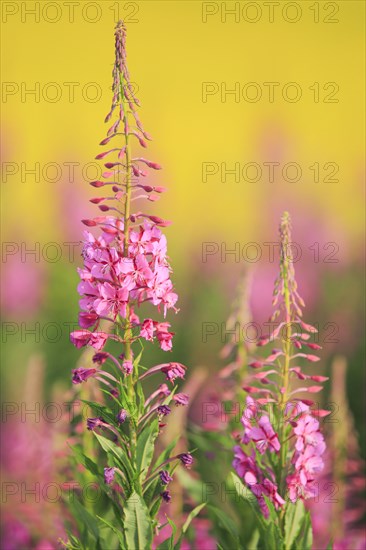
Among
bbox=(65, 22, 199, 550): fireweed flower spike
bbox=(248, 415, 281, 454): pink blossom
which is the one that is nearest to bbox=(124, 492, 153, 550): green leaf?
bbox=(65, 22, 199, 550): fireweed flower spike

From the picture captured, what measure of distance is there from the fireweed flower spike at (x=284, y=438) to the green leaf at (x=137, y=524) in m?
0.37

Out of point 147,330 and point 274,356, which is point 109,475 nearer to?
point 147,330

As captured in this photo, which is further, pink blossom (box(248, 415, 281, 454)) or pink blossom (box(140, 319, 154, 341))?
pink blossom (box(248, 415, 281, 454))

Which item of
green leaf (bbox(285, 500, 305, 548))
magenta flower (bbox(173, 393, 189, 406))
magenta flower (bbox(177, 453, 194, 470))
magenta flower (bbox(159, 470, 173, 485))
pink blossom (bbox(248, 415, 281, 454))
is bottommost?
green leaf (bbox(285, 500, 305, 548))

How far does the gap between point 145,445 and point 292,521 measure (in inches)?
24.3

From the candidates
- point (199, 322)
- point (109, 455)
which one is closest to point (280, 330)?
point (109, 455)

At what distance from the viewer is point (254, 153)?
766cm

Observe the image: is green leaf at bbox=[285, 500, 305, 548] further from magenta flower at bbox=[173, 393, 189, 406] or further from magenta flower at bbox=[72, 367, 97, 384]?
magenta flower at bbox=[72, 367, 97, 384]

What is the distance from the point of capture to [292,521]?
2863mm

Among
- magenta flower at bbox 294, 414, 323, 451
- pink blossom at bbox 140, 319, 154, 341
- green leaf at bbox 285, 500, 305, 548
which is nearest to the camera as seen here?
pink blossom at bbox 140, 319, 154, 341

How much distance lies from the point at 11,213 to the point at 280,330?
4.02 meters

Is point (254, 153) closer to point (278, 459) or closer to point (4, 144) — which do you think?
point (4, 144)

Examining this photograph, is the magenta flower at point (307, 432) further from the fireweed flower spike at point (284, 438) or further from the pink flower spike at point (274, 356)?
the pink flower spike at point (274, 356)

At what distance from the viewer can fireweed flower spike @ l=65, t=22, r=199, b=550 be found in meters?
2.49
